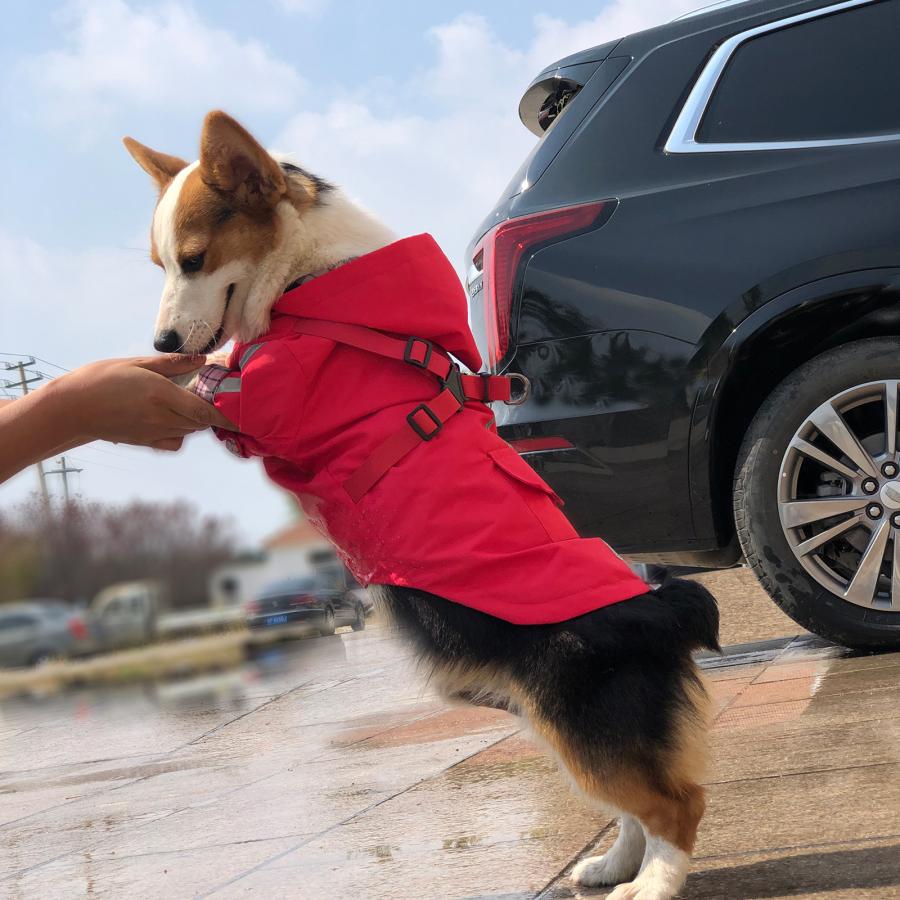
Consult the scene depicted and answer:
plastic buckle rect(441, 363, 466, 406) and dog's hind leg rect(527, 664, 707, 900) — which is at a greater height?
plastic buckle rect(441, 363, 466, 406)

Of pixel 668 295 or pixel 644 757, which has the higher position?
pixel 668 295

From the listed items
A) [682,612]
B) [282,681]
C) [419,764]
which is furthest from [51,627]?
[282,681]

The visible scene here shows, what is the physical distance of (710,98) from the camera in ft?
13.8

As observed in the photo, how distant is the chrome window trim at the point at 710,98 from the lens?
4.09 metres

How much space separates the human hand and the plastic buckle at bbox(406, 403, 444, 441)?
0.38 meters

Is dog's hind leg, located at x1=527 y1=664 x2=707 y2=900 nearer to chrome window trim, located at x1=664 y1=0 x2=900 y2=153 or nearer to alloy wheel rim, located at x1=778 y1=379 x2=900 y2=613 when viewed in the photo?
alloy wheel rim, located at x1=778 y1=379 x2=900 y2=613

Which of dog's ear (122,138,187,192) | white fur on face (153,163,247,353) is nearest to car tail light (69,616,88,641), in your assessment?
white fur on face (153,163,247,353)

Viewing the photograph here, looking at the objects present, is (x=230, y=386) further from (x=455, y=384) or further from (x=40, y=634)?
(x=40, y=634)

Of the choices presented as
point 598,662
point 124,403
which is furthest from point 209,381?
point 598,662

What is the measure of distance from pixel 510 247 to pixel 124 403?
2135 millimetres

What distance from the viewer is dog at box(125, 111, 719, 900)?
2129mm

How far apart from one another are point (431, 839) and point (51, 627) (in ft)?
6.85

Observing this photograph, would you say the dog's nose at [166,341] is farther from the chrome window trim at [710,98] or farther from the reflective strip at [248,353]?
the chrome window trim at [710,98]

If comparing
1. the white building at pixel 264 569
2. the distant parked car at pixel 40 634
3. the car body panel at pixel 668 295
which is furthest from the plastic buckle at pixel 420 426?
the car body panel at pixel 668 295
